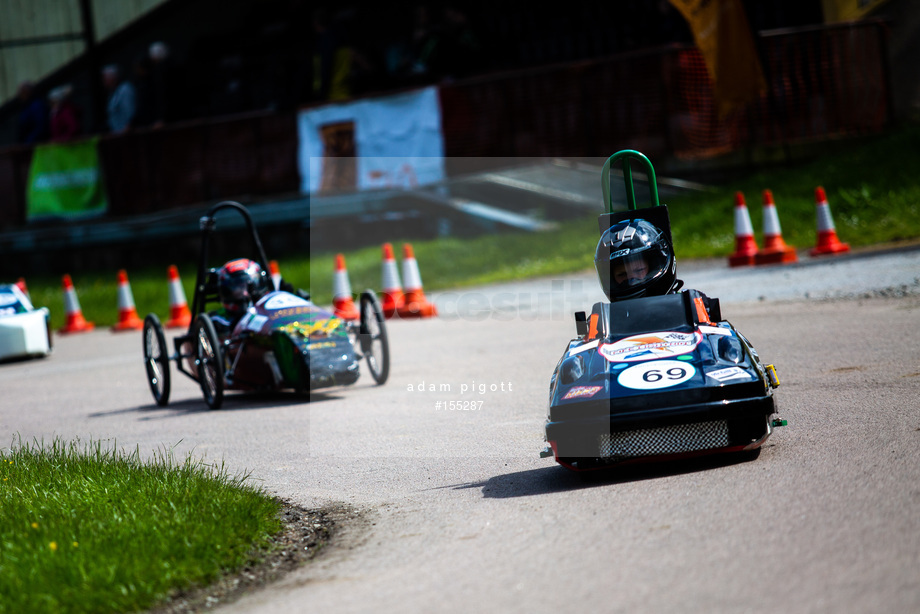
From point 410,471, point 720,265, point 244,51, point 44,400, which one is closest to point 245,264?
point 44,400

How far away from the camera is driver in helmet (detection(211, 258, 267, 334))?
387 inches

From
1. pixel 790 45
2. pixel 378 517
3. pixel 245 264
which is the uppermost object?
pixel 790 45

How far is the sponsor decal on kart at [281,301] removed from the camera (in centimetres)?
927

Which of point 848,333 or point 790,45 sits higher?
point 790,45

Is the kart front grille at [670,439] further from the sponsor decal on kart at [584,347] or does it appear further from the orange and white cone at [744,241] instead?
the orange and white cone at [744,241]

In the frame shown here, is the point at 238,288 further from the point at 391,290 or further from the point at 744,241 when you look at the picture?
the point at 744,241

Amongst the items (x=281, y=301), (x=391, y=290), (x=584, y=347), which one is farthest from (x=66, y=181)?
(x=584, y=347)

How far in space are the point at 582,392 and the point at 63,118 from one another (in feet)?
64.7

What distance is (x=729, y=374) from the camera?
17.0ft

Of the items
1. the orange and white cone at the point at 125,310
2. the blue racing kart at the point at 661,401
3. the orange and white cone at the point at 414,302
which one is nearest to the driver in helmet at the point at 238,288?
the orange and white cone at the point at 414,302

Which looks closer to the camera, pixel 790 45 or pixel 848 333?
pixel 848 333

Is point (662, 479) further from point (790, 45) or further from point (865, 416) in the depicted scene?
point (790, 45)

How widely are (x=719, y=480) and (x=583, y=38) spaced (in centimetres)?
1556

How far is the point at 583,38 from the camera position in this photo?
19438 mm
